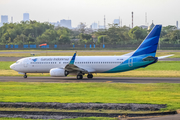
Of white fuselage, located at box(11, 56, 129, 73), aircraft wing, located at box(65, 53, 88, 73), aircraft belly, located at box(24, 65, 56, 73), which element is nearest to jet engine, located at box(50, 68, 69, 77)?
aircraft wing, located at box(65, 53, 88, 73)

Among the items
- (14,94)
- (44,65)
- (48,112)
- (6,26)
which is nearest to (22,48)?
(6,26)

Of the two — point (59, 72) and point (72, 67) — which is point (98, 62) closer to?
point (72, 67)

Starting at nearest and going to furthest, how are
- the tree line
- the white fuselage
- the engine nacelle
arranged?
the engine nacelle < the white fuselage < the tree line

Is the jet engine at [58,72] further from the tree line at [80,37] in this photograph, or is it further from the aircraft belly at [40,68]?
the tree line at [80,37]

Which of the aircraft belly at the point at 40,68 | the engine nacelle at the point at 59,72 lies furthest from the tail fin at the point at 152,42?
the aircraft belly at the point at 40,68

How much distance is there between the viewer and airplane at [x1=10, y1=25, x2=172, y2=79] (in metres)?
34.9

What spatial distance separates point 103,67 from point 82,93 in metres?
13.0

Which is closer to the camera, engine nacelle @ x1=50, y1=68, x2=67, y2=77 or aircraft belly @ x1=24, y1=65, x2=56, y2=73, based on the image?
engine nacelle @ x1=50, y1=68, x2=67, y2=77

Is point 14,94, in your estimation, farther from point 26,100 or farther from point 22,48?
point 22,48

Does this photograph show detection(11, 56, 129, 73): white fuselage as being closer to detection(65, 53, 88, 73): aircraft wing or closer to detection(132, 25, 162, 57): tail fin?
detection(65, 53, 88, 73): aircraft wing

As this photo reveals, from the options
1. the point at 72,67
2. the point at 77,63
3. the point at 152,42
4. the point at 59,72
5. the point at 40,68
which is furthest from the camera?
the point at 40,68

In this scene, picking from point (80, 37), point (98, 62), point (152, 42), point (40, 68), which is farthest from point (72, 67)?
point (80, 37)

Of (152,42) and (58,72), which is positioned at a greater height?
(152,42)

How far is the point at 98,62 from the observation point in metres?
36.2
